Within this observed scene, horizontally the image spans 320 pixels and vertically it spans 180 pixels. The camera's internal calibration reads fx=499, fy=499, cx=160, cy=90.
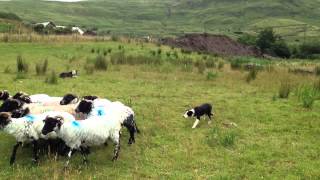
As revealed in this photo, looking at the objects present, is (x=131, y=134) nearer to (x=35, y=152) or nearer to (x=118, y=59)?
(x=35, y=152)

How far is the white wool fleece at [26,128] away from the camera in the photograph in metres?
11.1

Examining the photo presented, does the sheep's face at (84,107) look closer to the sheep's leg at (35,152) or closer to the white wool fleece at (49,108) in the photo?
the white wool fleece at (49,108)

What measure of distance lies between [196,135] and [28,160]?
4.81 metres

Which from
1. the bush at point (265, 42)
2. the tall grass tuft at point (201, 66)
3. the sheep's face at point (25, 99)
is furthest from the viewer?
the bush at point (265, 42)

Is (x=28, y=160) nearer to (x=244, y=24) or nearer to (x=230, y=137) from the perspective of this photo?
(x=230, y=137)

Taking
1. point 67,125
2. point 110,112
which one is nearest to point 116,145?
point 110,112

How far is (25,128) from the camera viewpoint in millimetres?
11125

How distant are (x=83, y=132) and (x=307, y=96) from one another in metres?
10.8

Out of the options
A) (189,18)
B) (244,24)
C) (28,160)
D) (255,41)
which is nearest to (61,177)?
(28,160)

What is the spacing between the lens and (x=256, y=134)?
1434cm

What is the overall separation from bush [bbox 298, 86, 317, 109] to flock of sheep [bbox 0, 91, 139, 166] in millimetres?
7869

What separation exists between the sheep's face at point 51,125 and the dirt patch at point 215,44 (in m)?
35.5

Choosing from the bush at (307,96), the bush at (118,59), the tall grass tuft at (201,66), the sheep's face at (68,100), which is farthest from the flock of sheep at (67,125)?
the bush at (118,59)

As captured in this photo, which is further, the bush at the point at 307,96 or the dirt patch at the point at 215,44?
the dirt patch at the point at 215,44
